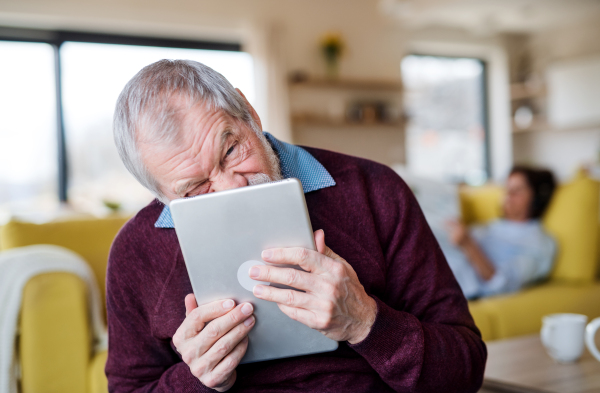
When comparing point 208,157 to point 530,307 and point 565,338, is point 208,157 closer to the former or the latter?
point 565,338

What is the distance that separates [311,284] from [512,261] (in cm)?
213

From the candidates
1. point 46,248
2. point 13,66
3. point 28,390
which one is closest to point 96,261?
point 46,248

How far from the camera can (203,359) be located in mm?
756

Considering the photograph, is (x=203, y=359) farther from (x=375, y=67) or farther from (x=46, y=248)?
(x=375, y=67)

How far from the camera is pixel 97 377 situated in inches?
64.0

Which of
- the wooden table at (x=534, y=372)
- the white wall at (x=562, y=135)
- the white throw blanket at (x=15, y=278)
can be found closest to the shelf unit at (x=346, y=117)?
the white wall at (x=562, y=135)

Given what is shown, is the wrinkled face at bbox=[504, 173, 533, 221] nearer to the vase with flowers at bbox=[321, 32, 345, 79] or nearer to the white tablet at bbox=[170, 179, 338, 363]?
the white tablet at bbox=[170, 179, 338, 363]

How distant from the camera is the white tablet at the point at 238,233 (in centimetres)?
70

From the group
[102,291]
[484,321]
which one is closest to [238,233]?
[102,291]

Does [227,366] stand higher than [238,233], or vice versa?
[238,233]

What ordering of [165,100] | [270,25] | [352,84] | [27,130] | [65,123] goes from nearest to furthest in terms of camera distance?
[165,100] < [27,130] < [65,123] < [270,25] < [352,84]

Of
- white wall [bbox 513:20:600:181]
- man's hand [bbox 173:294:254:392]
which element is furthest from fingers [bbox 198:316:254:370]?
white wall [bbox 513:20:600:181]

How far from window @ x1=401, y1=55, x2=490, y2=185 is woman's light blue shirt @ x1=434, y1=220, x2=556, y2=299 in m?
3.08

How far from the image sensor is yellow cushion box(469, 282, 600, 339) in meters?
2.26
